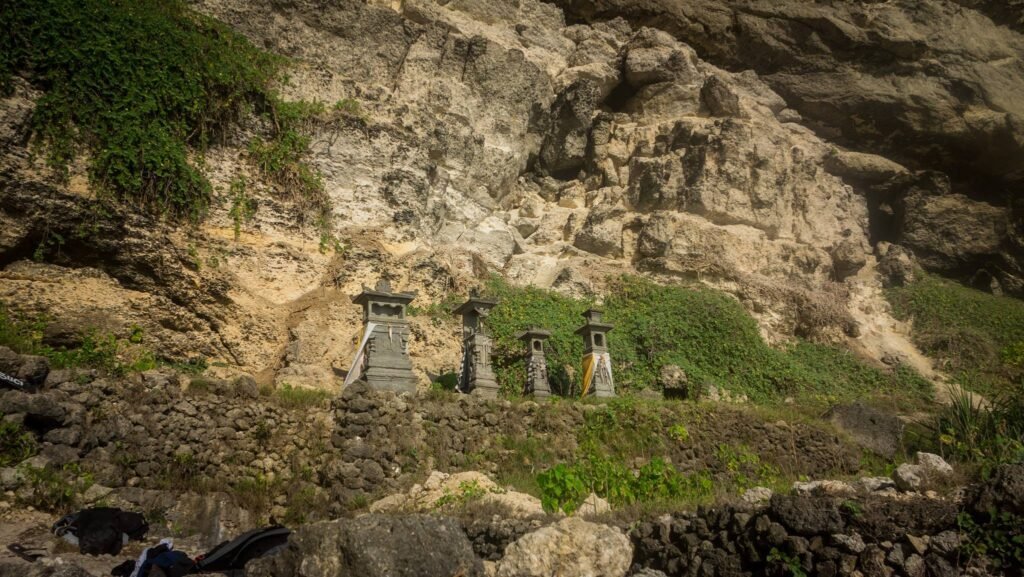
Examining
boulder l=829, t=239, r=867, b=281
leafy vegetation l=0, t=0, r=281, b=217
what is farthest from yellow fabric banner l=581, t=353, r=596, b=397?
boulder l=829, t=239, r=867, b=281

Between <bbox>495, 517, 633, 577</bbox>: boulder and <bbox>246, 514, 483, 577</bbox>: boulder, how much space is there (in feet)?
1.19

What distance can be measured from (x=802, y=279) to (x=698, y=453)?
13.0 meters

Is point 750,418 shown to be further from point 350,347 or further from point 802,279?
point 802,279

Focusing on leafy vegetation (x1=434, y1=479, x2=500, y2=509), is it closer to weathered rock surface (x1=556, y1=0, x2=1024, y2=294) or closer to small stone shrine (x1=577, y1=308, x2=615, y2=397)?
small stone shrine (x1=577, y1=308, x2=615, y2=397)

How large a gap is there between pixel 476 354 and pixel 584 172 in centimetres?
1377

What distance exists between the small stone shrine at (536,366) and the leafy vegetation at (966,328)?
43.3 feet

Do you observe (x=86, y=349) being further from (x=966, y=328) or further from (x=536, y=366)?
(x=966, y=328)

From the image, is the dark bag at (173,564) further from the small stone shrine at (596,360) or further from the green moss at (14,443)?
the small stone shrine at (596,360)

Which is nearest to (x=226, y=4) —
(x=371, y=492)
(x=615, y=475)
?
(x=371, y=492)

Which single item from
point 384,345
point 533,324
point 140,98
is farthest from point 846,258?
point 140,98

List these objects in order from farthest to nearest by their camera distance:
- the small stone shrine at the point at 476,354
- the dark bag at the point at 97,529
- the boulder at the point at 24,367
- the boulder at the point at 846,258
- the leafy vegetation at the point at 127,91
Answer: the boulder at the point at 846,258 < the small stone shrine at the point at 476,354 < the leafy vegetation at the point at 127,91 < the boulder at the point at 24,367 < the dark bag at the point at 97,529

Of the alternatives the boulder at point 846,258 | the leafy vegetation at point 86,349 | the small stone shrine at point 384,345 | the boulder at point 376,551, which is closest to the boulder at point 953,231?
the boulder at point 846,258

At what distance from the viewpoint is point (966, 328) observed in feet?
69.5

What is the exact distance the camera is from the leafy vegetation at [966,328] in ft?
63.8
